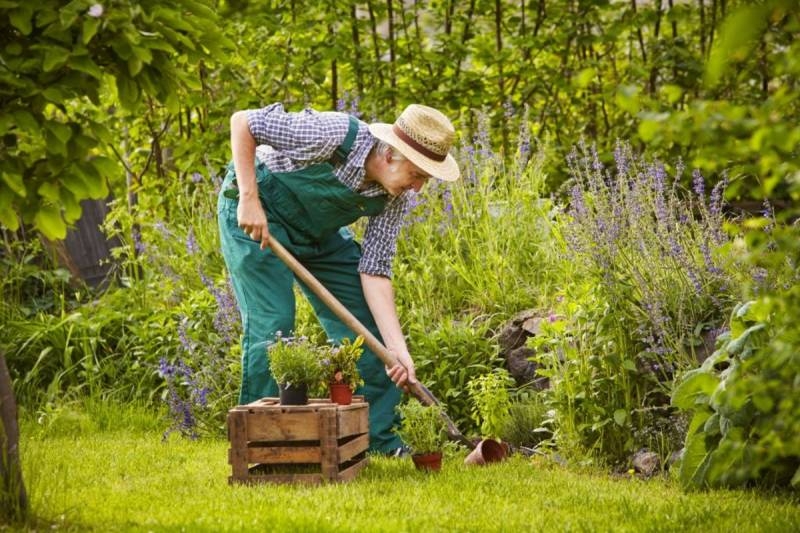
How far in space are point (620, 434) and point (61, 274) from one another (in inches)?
179

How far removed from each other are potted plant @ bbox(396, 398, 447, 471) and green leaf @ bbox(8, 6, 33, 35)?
2.01 meters

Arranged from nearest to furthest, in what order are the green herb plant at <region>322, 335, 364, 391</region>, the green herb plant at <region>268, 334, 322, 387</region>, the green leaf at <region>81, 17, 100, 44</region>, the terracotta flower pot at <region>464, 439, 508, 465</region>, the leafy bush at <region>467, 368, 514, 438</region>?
1. the green leaf at <region>81, 17, 100, 44</region>
2. the green herb plant at <region>268, 334, 322, 387</region>
3. the green herb plant at <region>322, 335, 364, 391</region>
4. the terracotta flower pot at <region>464, 439, 508, 465</region>
5. the leafy bush at <region>467, 368, 514, 438</region>

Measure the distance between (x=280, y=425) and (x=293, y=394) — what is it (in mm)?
142

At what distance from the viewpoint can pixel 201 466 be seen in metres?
4.41

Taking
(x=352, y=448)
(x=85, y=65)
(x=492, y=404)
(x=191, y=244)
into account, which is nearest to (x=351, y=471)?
(x=352, y=448)

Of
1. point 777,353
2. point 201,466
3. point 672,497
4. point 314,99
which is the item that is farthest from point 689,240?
point 314,99

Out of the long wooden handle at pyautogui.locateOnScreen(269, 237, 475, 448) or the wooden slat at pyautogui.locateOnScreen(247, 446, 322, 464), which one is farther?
the long wooden handle at pyautogui.locateOnScreen(269, 237, 475, 448)

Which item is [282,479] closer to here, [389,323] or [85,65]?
[389,323]

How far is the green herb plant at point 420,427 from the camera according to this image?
416cm

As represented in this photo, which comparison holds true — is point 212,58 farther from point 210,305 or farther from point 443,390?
point 210,305

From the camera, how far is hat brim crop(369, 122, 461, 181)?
13.8 feet

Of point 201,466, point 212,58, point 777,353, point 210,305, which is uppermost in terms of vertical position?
point 212,58

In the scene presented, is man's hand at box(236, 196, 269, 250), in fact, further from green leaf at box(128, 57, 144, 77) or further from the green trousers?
green leaf at box(128, 57, 144, 77)

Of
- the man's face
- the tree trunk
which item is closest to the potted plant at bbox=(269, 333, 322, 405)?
the man's face
